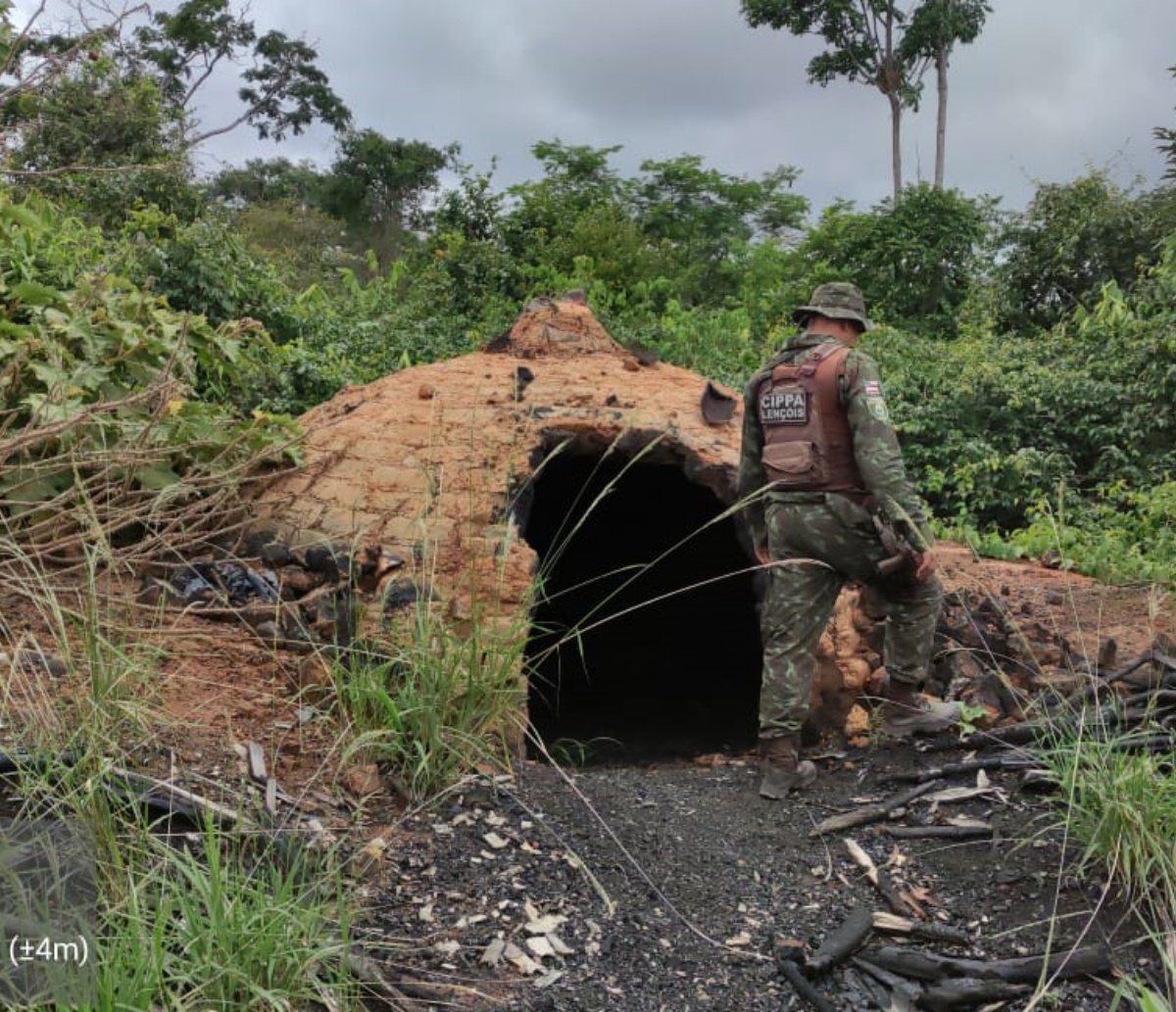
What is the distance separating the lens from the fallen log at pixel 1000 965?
2.56 meters

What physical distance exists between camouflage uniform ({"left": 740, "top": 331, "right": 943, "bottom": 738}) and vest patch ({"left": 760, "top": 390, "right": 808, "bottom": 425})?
130 mm

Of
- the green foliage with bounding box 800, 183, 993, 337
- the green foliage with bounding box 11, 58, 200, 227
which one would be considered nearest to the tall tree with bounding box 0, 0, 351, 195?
the green foliage with bounding box 11, 58, 200, 227

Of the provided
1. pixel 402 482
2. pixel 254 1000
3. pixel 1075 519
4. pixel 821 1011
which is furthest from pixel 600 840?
pixel 1075 519

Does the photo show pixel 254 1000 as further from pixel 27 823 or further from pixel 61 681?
pixel 61 681

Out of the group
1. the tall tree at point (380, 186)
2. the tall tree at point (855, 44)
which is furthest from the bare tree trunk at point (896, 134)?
the tall tree at point (380, 186)

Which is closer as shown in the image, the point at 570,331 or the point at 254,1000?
the point at 254,1000

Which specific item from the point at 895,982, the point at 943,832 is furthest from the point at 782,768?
the point at 895,982

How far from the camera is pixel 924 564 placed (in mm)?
3932

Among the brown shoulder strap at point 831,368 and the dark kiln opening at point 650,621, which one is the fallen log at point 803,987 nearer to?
the brown shoulder strap at point 831,368

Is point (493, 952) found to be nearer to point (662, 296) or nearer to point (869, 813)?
point (869, 813)

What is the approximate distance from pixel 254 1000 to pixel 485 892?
0.79m

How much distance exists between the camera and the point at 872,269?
1562 cm

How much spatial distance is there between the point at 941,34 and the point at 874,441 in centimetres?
1860

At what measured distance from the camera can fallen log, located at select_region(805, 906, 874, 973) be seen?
8.70 ft
